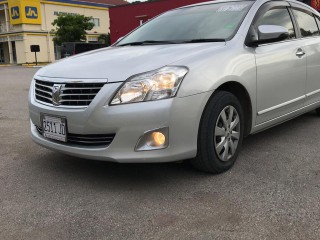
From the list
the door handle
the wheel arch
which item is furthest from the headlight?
the door handle

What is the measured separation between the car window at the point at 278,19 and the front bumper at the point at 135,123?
136 centimetres

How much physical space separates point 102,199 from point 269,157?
69.4 inches

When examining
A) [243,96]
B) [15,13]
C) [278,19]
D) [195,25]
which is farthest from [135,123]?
[15,13]

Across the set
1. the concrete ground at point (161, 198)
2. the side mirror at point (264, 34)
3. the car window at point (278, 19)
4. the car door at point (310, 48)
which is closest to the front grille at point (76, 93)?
the concrete ground at point (161, 198)

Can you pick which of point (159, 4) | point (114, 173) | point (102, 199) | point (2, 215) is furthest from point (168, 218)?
point (159, 4)

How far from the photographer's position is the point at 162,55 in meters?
3.21

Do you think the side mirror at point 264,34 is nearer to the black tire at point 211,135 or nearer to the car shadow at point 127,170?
the black tire at point 211,135

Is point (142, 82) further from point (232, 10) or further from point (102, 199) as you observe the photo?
point (232, 10)

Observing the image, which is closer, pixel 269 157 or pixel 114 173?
pixel 114 173

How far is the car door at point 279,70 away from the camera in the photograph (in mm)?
3750

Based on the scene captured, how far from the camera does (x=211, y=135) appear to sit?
320cm

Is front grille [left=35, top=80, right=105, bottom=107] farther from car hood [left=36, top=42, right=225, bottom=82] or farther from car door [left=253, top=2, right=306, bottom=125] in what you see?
car door [left=253, top=2, right=306, bottom=125]

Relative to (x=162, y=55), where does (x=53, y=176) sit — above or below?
below

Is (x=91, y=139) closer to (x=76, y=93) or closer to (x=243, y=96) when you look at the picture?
(x=76, y=93)
